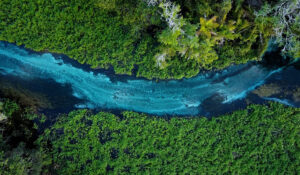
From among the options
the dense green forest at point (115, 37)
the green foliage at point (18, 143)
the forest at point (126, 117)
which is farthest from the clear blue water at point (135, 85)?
the green foliage at point (18, 143)

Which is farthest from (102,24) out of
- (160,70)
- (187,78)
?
(187,78)

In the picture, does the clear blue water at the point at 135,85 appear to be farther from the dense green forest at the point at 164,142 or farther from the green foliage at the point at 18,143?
the green foliage at the point at 18,143

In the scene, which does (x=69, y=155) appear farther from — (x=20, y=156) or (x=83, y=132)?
(x=20, y=156)

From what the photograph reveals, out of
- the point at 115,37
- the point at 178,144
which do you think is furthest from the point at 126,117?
the point at 115,37

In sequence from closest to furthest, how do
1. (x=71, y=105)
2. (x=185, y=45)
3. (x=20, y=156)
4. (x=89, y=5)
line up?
(x=185, y=45)
(x=20, y=156)
(x=89, y=5)
(x=71, y=105)

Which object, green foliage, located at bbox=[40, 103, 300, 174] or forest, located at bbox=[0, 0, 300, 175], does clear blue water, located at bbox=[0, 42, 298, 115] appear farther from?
green foliage, located at bbox=[40, 103, 300, 174]

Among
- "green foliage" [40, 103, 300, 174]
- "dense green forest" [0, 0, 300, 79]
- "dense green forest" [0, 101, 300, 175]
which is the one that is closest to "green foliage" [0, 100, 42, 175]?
"dense green forest" [0, 101, 300, 175]

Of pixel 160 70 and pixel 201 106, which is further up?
pixel 160 70

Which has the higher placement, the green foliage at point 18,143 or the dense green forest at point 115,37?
the dense green forest at point 115,37
